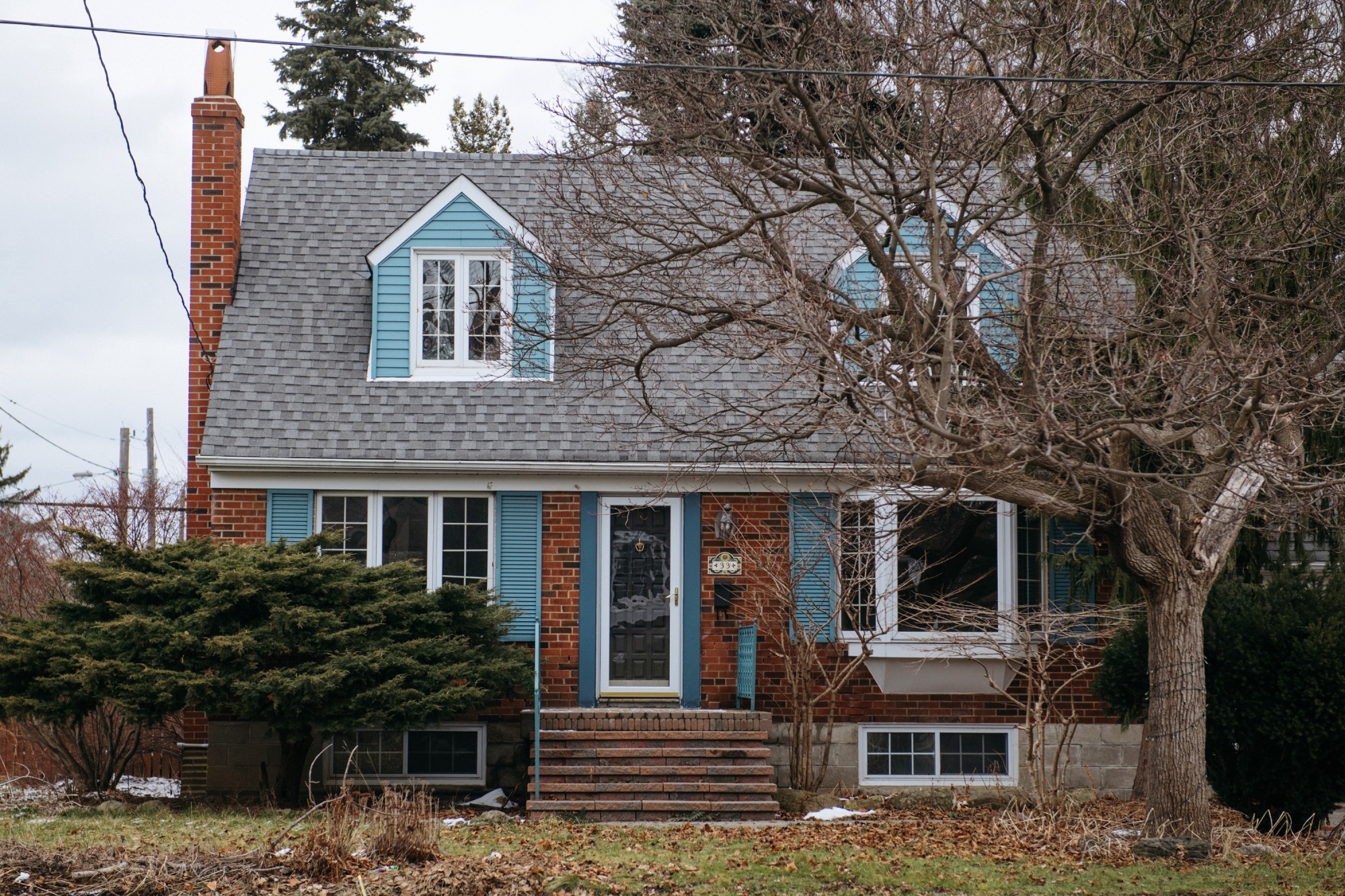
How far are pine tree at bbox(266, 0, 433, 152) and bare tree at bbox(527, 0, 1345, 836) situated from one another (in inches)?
607

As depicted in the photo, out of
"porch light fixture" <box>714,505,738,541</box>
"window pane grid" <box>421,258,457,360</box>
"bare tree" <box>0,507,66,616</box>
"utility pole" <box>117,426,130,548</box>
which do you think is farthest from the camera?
"utility pole" <box>117,426,130,548</box>

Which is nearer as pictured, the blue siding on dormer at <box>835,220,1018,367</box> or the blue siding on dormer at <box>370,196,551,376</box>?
the blue siding on dormer at <box>835,220,1018,367</box>

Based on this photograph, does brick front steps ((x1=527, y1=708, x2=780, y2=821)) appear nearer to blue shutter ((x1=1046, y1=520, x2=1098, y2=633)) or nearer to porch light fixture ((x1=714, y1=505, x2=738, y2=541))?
porch light fixture ((x1=714, y1=505, x2=738, y2=541))

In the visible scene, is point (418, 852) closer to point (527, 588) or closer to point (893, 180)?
point (527, 588)

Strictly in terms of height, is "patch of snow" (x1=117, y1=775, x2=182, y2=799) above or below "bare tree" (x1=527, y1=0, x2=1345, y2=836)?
below

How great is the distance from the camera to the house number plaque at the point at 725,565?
12273mm

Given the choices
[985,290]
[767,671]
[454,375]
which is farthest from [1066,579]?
[454,375]

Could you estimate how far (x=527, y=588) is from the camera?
12.2 metres

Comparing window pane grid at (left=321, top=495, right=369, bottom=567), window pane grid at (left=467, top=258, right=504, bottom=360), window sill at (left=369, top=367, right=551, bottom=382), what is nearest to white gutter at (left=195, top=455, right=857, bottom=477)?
window pane grid at (left=321, top=495, right=369, bottom=567)

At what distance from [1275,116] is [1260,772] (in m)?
5.51

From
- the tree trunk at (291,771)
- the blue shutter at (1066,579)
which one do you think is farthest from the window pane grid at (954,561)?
the tree trunk at (291,771)

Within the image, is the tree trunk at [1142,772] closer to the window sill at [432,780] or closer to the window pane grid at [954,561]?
the window pane grid at [954,561]

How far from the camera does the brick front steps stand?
406 inches

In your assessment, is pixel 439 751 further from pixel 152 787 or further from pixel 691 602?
pixel 152 787
